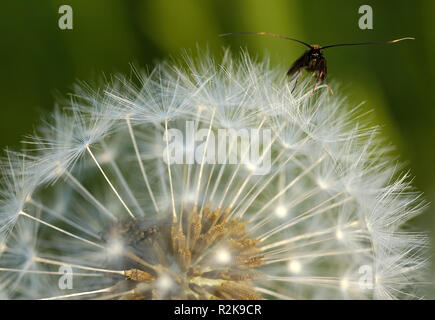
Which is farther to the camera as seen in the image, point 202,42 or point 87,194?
point 202,42

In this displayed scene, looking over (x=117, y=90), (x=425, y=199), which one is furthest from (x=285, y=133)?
(x=425, y=199)

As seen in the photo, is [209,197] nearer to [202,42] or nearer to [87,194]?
[87,194]

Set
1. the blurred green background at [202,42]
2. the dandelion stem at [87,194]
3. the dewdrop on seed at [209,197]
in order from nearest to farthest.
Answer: the dewdrop on seed at [209,197] → the dandelion stem at [87,194] → the blurred green background at [202,42]

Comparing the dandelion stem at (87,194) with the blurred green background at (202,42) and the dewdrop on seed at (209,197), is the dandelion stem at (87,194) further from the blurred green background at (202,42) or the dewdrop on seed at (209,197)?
the blurred green background at (202,42)

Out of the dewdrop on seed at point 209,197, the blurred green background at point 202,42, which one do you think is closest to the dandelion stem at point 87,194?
the dewdrop on seed at point 209,197

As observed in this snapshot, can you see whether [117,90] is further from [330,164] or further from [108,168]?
[330,164]

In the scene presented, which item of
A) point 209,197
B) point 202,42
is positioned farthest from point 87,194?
point 202,42
